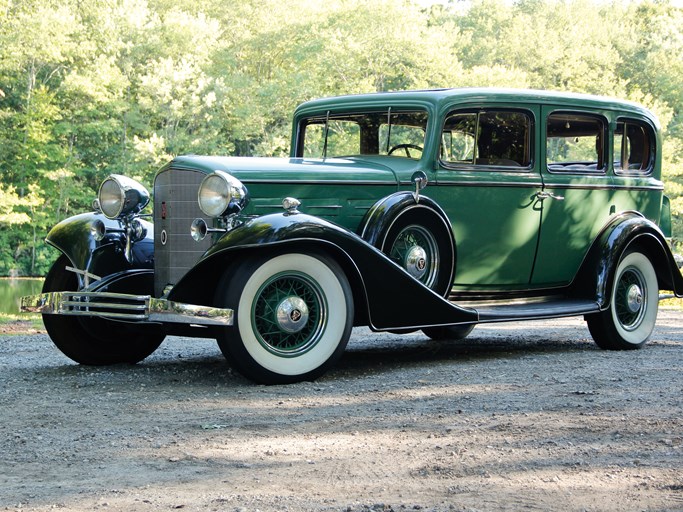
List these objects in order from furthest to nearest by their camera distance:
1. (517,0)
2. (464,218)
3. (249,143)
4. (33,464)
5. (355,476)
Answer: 1. (517,0)
2. (249,143)
3. (464,218)
4. (33,464)
5. (355,476)

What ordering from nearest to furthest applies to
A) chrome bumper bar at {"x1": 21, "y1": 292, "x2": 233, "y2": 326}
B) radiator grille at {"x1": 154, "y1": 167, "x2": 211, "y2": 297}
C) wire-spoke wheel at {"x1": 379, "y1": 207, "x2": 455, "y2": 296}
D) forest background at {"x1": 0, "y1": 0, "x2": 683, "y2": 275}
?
chrome bumper bar at {"x1": 21, "y1": 292, "x2": 233, "y2": 326}
radiator grille at {"x1": 154, "y1": 167, "x2": 211, "y2": 297}
wire-spoke wheel at {"x1": 379, "y1": 207, "x2": 455, "y2": 296}
forest background at {"x1": 0, "y1": 0, "x2": 683, "y2": 275}

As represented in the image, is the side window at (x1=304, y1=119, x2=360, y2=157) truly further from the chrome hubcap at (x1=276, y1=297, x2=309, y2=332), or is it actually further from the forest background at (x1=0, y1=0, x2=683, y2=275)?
the forest background at (x1=0, y1=0, x2=683, y2=275)

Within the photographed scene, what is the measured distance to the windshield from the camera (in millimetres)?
7582

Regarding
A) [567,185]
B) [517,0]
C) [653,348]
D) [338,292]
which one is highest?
[517,0]

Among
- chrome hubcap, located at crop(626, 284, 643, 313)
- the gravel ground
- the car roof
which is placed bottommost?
the gravel ground

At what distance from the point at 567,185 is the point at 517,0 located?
240ft

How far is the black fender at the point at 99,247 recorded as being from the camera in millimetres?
7227

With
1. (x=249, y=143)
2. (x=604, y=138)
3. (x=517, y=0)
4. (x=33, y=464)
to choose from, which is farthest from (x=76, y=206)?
(x=517, y=0)

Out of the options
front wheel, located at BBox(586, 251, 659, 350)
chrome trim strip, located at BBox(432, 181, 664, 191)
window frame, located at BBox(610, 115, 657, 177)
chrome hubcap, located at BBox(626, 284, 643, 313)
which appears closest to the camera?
chrome trim strip, located at BBox(432, 181, 664, 191)

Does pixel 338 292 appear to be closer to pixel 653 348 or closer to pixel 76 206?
pixel 653 348

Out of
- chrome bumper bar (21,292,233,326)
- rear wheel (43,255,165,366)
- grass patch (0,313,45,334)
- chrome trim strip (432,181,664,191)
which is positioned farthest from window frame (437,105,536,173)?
grass patch (0,313,45,334)

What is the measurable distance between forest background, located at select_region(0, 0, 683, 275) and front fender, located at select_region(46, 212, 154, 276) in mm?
30930

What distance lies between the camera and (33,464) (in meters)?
4.16

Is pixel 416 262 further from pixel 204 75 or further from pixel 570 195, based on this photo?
pixel 204 75
